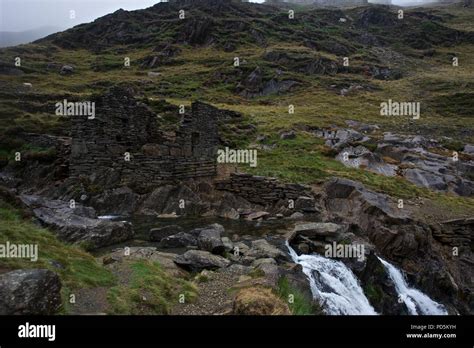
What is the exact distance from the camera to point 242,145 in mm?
35438

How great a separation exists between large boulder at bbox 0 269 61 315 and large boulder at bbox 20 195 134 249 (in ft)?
19.0

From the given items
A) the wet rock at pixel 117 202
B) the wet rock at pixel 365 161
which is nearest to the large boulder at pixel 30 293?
the wet rock at pixel 117 202

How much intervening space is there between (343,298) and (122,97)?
16800 mm

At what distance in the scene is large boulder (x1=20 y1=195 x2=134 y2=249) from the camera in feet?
41.3

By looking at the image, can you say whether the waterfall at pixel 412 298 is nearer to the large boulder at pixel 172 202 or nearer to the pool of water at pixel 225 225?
the pool of water at pixel 225 225

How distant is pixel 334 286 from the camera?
12.9 metres

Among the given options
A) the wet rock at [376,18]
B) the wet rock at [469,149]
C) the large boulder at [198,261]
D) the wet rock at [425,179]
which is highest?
the wet rock at [376,18]

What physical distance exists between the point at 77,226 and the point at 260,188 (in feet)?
37.0

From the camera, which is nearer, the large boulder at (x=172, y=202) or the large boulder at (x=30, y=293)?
the large boulder at (x=30, y=293)

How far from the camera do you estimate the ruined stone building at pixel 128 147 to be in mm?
21109

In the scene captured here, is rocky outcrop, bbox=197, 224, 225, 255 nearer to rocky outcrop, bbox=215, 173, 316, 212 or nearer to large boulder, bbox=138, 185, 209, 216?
large boulder, bbox=138, 185, 209, 216

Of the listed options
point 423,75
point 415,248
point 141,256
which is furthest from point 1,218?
point 423,75

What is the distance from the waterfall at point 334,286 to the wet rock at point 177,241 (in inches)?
146
